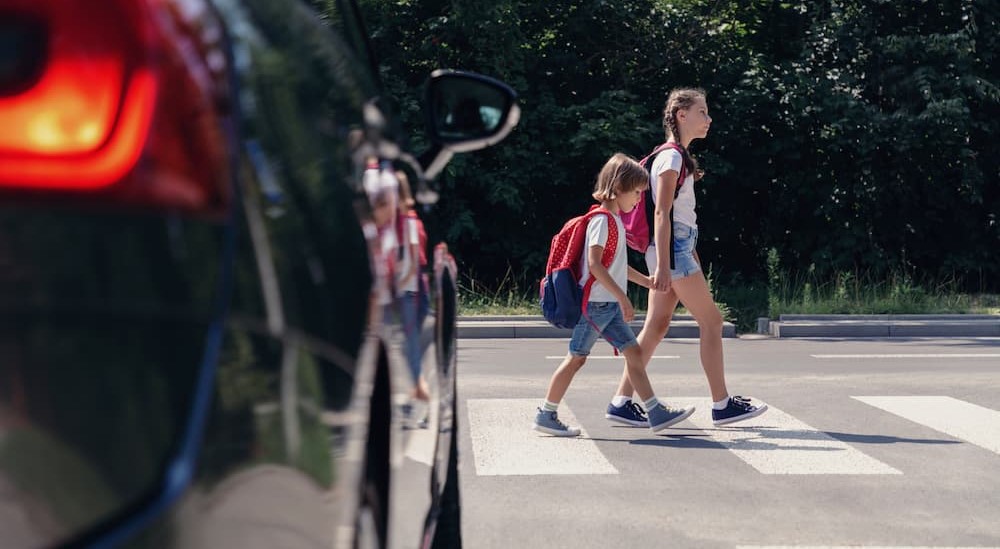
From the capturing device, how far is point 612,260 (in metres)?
7.25

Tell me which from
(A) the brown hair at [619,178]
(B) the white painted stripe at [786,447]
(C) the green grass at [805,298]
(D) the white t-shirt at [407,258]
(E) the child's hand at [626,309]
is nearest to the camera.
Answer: (D) the white t-shirt at [407,258]

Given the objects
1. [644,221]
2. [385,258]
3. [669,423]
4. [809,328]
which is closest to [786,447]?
[669,423]

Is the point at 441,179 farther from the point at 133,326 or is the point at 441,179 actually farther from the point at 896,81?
the point at 133,326

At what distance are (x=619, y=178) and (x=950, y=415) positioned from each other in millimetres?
2361

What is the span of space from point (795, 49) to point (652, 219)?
1533 cm

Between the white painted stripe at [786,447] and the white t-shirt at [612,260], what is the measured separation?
82cm

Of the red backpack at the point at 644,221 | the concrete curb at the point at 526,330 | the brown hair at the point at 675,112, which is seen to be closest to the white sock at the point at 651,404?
the red backpack at the point at 644,221

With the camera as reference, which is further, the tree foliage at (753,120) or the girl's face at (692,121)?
the tree foliage at (753,120)

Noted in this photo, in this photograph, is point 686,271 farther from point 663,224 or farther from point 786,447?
point 786,447

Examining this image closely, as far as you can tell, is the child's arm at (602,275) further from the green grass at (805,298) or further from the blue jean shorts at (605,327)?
the green grass at (805,298)

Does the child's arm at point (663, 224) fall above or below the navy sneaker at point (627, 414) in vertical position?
above

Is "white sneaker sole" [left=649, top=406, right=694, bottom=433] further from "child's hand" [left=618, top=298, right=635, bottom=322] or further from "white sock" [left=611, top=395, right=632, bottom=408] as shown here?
"child's hand" [left=618, top=298, right=635, bottom=322]

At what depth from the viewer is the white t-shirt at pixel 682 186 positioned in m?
Answer: 7.37

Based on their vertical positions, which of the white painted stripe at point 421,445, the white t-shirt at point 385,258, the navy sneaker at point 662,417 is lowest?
the navy sneaker at point 662,417
